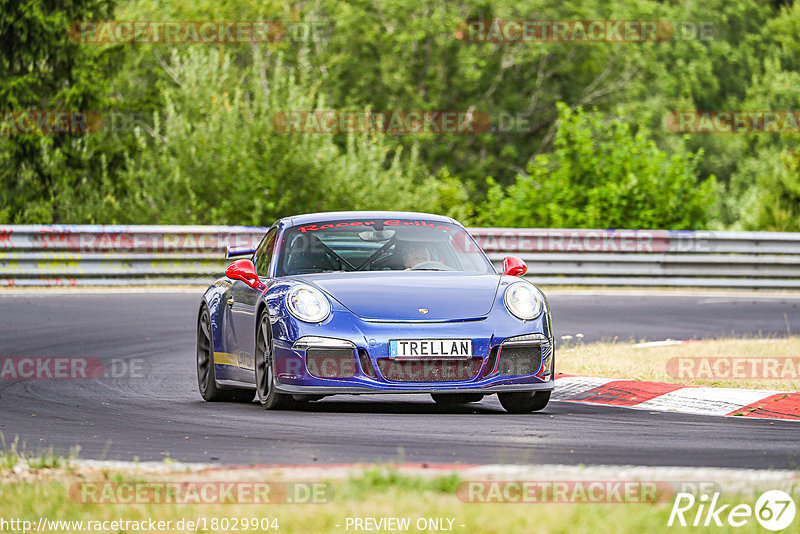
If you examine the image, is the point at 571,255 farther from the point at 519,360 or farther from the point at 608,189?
the point at 519,360

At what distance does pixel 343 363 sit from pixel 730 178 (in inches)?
2394

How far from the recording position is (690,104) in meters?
63.2

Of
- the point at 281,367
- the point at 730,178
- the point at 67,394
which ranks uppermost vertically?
the point at 281,367

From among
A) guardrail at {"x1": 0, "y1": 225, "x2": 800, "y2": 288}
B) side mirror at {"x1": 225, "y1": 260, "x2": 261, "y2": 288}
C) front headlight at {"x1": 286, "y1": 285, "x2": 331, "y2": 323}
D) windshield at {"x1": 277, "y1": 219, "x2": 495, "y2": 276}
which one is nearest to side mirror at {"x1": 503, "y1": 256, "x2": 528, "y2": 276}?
windshield at {"x1": 277, "y1": 219, "x2": 495, "y2": 276}

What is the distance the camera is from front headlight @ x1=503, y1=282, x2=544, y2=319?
8352mm

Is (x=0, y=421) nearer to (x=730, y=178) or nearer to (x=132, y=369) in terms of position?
(x=132, y=369)

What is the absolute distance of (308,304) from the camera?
8219 mm

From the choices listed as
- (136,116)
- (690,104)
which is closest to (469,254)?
(136,116)

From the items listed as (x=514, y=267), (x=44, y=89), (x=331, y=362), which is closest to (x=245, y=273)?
(x=331, y=362)

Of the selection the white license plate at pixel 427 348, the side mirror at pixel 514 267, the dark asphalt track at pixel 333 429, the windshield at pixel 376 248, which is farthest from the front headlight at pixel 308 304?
the side mirror at pixel 514 267

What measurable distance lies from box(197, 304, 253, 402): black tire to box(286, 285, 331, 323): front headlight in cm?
154

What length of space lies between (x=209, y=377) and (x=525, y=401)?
2.51m

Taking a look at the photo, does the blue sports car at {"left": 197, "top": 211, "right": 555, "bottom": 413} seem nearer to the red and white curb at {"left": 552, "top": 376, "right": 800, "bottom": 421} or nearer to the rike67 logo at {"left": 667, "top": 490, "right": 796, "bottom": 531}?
the red and white curb at {"left": 552, "top": 376, "right": 800, "bottom": 421}

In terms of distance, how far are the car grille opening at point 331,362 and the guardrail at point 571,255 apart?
1261cm
